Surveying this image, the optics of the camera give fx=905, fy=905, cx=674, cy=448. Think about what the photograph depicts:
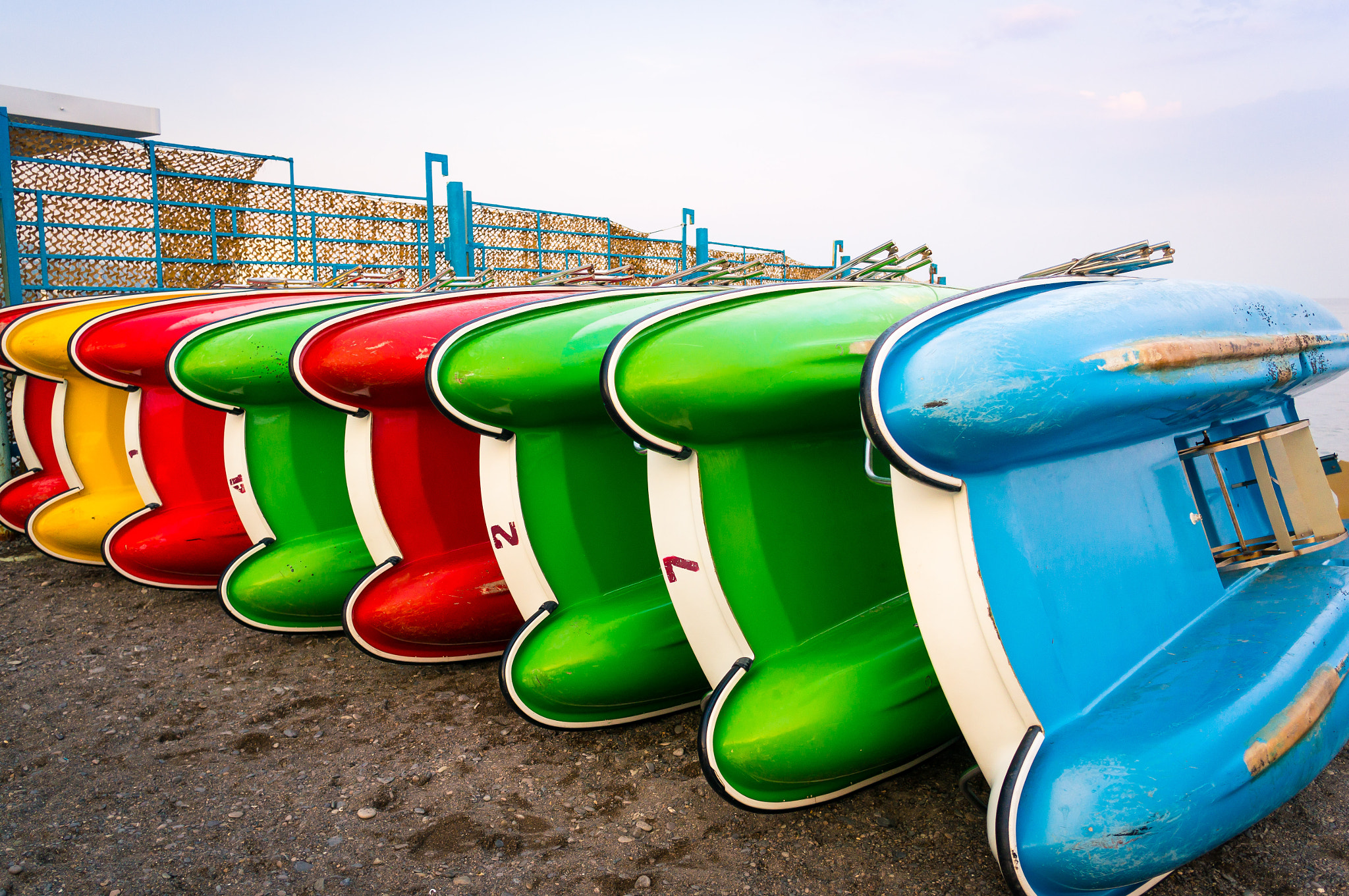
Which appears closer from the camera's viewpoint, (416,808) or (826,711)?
(826,711)

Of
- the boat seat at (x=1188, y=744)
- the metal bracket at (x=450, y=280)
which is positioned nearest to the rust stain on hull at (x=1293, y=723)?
the boat seat at (x=1188, y=744)

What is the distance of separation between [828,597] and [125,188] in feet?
18.8

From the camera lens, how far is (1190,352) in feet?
5.91

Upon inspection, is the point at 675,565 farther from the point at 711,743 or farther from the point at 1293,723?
the point at 1293,723

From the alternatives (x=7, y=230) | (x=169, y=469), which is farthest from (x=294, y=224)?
(x=169, y=469)

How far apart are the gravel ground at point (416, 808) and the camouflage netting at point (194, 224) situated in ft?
11.2

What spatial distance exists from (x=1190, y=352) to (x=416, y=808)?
1.86m

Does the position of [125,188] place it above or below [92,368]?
above

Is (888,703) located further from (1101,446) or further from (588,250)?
(588,250)

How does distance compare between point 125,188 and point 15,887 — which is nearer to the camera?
point 15,887

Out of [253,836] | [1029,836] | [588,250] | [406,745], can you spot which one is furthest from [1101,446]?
[588,250]

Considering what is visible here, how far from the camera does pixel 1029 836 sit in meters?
1.42

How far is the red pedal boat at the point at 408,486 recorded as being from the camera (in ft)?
8.13

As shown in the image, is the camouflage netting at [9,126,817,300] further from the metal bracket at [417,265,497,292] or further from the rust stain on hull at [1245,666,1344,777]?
the rust stain on hull at [1245,666,1344,777]
